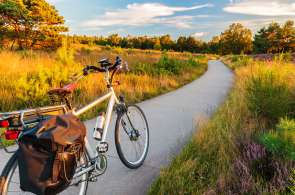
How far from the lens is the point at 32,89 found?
586cm

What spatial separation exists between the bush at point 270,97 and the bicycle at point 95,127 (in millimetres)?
2496

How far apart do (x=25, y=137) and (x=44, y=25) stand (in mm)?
29912

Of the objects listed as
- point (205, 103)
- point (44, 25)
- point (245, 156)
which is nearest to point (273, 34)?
point (44, 25)

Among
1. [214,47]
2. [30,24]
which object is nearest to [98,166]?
[30,24]

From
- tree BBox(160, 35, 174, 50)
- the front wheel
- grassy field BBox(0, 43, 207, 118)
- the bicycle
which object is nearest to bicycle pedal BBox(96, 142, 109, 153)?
the bicycle

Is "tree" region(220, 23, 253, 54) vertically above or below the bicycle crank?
above

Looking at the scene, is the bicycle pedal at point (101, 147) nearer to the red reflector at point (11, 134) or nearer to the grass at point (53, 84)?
the red reflector at point (11, 134)

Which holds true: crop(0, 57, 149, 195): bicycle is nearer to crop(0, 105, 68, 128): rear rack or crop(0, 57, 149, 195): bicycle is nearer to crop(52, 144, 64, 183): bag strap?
crop(0, 105, 68, 128): rear rack

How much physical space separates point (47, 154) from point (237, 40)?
282 feet

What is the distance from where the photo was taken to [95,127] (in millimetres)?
2488

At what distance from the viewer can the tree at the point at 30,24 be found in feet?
82.3

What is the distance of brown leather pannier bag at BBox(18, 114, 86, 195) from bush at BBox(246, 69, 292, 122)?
392cm

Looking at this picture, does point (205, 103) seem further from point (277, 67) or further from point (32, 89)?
point (32, 89)

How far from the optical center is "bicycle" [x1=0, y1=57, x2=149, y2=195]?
5.88 ft
